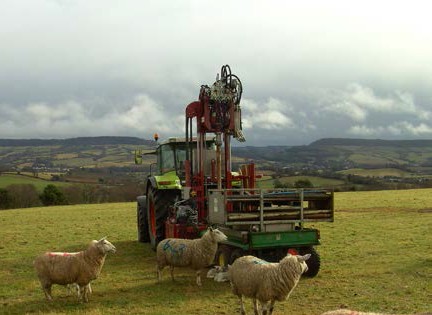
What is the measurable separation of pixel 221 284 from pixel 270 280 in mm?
2997

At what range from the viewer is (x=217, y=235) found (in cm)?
1064

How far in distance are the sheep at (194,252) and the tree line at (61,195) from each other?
127ft

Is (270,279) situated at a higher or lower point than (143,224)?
higher

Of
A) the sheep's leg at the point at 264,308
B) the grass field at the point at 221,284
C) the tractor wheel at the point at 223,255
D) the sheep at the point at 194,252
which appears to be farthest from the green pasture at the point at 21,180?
the sheep's leg at the point at 264,308

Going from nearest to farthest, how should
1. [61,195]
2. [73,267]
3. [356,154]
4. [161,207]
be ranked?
1. [73,267]
2. [161,207]
3. [61,195]
4. [356,154]

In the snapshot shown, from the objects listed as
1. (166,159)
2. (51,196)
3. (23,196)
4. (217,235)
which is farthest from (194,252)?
(23,196)

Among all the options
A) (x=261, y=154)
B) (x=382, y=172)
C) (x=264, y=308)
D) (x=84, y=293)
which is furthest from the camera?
(x=261, y=154)

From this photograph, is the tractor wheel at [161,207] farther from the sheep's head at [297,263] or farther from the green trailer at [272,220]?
the sheep's head at [297,263]

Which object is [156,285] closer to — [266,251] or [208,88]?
[266,251]

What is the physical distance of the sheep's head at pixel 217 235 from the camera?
1060 cm

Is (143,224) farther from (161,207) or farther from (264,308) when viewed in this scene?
(264,308)

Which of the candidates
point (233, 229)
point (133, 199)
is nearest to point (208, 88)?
point (233, 229)

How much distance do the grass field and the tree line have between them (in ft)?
98.3

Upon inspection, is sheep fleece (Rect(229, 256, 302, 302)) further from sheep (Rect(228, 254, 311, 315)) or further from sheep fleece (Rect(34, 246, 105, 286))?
sheep fleece (Rect(34, 246, 105, 286))
